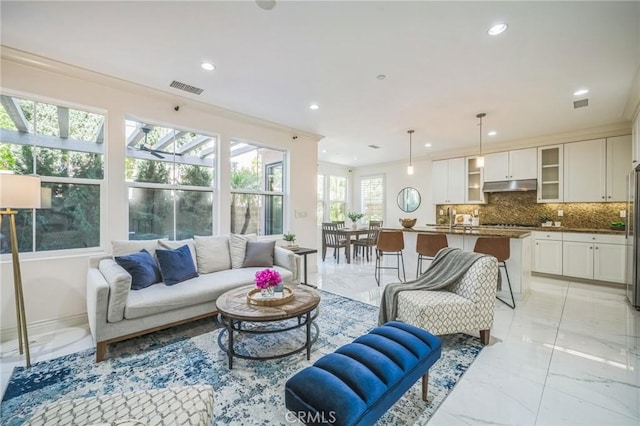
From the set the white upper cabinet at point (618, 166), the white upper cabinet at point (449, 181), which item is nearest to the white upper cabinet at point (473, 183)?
the white upper cabinet at point (449, 181)

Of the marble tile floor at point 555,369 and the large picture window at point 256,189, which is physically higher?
the large picture window at point 256,189

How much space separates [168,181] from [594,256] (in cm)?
688

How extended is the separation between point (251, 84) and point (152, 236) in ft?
7.80

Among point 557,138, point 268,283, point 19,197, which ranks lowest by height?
point 268,283

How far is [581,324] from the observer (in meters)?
3.05

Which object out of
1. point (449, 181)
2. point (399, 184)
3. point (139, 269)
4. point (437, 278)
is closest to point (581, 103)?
point (449, 181)

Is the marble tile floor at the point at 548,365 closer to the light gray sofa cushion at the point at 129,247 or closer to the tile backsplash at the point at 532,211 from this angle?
the light gray sofa cushion at the point at 129,247

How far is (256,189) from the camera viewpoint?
483cm

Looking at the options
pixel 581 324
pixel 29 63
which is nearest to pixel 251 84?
pixel 29 63

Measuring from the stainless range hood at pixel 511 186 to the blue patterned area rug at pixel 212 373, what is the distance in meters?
4.17

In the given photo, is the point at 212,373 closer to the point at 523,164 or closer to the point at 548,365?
the point at 548,365

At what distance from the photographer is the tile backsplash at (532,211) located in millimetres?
4950

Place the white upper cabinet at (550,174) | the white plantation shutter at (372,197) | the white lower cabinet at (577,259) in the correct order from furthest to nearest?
the white plantation shutter at (372,197)
the white upper cabinet at (550,174)
the white lower cabinet at (577,259)

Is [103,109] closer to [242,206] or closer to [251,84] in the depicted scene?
[251,84]
